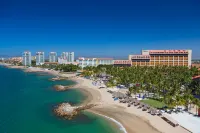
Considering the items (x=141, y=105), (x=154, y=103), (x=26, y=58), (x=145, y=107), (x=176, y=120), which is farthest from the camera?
(x=26, y=58)

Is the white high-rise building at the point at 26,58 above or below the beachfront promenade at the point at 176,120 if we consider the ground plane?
above

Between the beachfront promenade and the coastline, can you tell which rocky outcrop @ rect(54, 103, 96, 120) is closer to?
the coastline

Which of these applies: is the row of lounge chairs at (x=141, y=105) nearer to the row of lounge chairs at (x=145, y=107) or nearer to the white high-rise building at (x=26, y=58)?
the row of lounge chairs at (x=145, y=107)

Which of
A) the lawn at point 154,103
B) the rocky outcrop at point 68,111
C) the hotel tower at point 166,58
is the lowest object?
the rocky outcrop at point 68,111

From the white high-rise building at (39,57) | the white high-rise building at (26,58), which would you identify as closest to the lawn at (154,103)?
the white high-rise building at (39,57)

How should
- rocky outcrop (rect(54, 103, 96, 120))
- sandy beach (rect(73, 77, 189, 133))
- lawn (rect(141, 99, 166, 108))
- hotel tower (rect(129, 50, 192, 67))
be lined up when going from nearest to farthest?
sandy beach (rect(73, 77, 189, 133)) < rocky outcrop (rect(54, 103, 96, 120)) < lawn (rect(141, 99, 166, 108)) < hotel tower (rect(129, 50, 192, 67))

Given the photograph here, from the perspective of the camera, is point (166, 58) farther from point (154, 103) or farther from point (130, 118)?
point (130, 118)

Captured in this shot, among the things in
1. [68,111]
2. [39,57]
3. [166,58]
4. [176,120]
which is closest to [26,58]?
[39,57]

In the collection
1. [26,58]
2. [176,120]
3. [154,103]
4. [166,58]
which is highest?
[26,58]

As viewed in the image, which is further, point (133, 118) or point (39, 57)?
point (39, 57)

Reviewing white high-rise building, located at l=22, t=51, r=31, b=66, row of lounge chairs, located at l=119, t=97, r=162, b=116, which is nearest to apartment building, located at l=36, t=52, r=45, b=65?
white high-rise building, located at l=22, t=51, r=31, b=66
